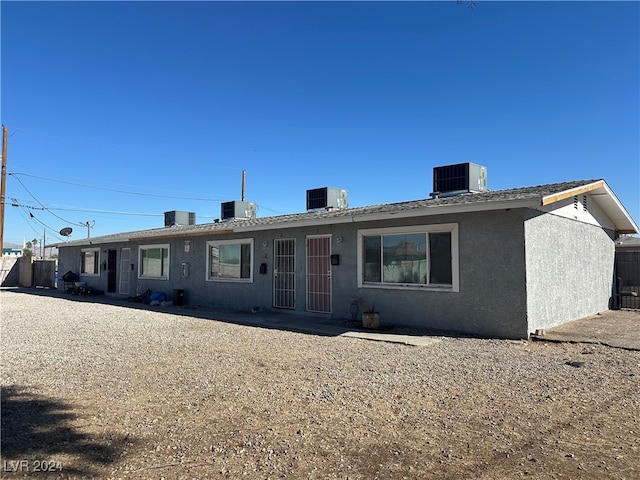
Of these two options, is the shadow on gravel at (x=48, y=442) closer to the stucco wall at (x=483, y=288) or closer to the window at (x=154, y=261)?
the stucco wall at (x=483, y=288)

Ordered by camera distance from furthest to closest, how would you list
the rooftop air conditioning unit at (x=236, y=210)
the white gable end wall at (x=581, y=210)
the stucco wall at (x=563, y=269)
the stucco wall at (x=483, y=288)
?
1. the rooftop air conditioning unit at (x=236, y=210)
2. the white gable end wall at (x=581, y=210)
3. the stucco wall at (x=563, y=269)
4. the stucco wall at (x=483, y=288)

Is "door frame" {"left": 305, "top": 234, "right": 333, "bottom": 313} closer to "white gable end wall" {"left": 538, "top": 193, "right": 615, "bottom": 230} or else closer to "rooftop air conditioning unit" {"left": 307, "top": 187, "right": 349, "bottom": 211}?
"rooftop air conditioning unit" {"left": 307, "top": 187, "right": 349, "bottom": 211}

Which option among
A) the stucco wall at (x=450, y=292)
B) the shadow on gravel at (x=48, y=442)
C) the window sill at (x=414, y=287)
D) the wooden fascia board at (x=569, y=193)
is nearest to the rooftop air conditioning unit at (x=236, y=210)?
the stucco wall at (x=450, y=292)

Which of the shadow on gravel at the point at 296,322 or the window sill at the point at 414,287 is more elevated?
the window sill at the point at 414,287

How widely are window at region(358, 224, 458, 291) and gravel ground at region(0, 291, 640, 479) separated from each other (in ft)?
6.23

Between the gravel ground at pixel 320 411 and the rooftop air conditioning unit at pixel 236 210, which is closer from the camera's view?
the gravel ground at pixel 320 411

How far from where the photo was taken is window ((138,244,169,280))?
669 inches

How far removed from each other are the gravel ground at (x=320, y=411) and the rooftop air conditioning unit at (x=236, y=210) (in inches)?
444

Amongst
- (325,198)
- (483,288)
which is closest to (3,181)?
(325,198)

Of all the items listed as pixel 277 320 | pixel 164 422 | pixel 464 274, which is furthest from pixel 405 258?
pixel 164 422

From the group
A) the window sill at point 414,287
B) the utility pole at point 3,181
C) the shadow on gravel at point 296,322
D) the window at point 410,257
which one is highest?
the utility pole at point 3,181

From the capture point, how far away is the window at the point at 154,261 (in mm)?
17000

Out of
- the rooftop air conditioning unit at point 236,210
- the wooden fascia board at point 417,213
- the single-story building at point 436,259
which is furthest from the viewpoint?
the rooftop air conditioning unit at point 236,210

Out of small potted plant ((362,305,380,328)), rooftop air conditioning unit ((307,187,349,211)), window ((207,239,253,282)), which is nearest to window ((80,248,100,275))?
window ((207,239,253,282))
